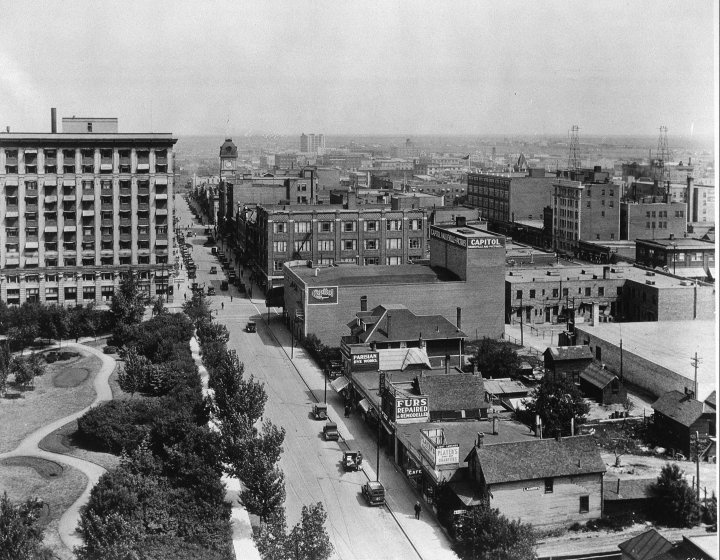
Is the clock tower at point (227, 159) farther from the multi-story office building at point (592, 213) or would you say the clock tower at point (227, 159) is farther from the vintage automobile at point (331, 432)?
the vintage automobile at point (331, 432)

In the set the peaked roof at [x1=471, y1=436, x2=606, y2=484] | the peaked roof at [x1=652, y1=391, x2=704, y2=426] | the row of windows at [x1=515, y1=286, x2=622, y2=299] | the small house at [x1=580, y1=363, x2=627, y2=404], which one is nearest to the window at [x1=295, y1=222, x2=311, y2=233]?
the row of windows at [x1=515, y1=286, x2=622, y2=299]

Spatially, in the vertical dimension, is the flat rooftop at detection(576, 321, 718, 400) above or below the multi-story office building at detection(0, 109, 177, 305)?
below

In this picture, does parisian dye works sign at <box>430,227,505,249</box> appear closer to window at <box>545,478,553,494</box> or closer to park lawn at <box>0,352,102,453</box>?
park lawn at <box>0,352,102,453</box>

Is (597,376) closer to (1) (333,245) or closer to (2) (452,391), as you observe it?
(2) (452,391)

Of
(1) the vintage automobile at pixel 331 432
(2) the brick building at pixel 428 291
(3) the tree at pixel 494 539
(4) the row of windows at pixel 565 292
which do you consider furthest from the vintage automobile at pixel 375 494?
(4) the row of windows at pixel 565 292

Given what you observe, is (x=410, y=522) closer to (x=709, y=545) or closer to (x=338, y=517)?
(x=338, y=517)

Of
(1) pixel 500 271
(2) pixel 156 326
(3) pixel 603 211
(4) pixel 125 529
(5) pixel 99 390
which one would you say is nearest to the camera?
(4) pixel 125 529

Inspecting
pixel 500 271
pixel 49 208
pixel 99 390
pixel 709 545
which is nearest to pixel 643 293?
pixel 500 271

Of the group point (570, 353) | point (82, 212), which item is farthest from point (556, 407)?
point (82, 212)
